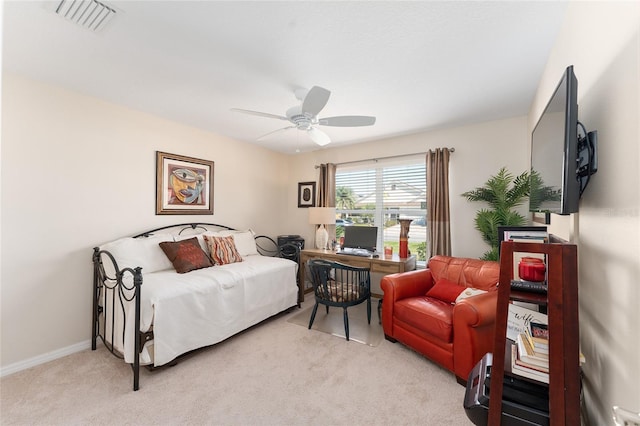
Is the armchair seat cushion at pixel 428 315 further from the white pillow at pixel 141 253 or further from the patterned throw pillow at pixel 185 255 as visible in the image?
the white pillow at pixel 141 253

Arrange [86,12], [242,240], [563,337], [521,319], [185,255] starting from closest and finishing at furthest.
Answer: [563,337] < [521,319] < [86,12] < [185,255] < [242,240]

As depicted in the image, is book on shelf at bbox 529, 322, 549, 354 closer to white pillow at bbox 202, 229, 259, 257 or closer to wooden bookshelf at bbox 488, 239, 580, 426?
wooden bookshelf at bbox 488, 239, 580, 426

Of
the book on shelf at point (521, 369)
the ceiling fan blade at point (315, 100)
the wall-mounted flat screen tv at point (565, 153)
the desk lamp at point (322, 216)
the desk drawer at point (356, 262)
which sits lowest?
the book on shelf at point (521, 369)

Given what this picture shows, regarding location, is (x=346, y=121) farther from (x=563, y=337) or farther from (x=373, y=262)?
(x=563, y=337)

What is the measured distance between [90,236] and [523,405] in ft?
11.6

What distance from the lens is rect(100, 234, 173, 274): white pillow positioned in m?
2.80

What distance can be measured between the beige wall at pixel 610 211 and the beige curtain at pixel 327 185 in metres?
3.31

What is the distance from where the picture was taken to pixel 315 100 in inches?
88.3

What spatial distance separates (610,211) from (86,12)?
293cm

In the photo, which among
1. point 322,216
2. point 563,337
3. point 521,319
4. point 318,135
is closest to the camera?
point 563,337

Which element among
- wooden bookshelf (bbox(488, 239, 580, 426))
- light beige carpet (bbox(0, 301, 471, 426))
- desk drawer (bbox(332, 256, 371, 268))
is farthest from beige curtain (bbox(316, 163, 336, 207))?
wooden bookshelf (bbox(488, 239, 580, 426))

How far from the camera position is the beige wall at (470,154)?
132 inches

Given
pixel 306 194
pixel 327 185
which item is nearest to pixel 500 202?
pixel 327 185

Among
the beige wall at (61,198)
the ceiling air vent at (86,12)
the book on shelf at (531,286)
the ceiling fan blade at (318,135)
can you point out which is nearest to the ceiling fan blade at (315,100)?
the ceiling fan blade at (318,135)
